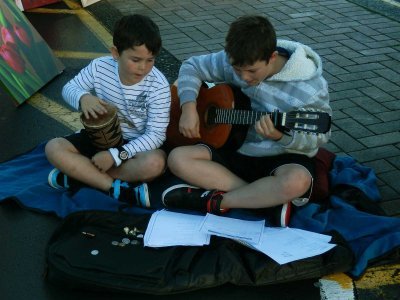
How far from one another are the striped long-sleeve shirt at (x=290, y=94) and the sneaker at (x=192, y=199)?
15.1 inches

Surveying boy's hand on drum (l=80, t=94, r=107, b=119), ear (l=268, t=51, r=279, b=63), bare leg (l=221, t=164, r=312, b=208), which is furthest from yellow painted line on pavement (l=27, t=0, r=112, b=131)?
ear (l=268, t=51, r=279, b=63)

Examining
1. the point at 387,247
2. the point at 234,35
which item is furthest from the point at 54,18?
the point at 387,247

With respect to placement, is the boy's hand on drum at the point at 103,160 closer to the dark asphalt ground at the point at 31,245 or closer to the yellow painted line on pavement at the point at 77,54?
the dark asphalt ground at the point at 31,245

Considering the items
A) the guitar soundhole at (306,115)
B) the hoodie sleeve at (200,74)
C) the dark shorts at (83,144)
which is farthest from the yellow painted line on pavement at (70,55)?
the guitar soundhole at (306,115)

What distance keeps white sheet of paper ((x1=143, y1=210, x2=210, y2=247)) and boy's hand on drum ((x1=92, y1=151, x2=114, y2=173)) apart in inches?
19.8

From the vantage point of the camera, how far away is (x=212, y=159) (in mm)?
3268

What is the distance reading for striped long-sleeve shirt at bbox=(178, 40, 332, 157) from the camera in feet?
9.95

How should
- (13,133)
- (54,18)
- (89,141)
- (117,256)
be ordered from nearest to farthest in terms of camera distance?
(117,256), (89,141), (13,133), (54,18)

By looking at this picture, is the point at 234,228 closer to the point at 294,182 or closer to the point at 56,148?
the point at 294,182

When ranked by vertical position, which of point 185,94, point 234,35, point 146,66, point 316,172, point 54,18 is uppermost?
point 234,35

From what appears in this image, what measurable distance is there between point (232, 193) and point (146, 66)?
89cm

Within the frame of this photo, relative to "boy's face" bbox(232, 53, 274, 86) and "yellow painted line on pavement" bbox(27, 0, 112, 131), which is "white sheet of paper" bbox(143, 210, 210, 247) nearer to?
"boy's face" bbox(232, 53, 274, 86)

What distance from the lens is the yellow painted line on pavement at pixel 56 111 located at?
432 cm

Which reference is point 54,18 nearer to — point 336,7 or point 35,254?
point 336,7
